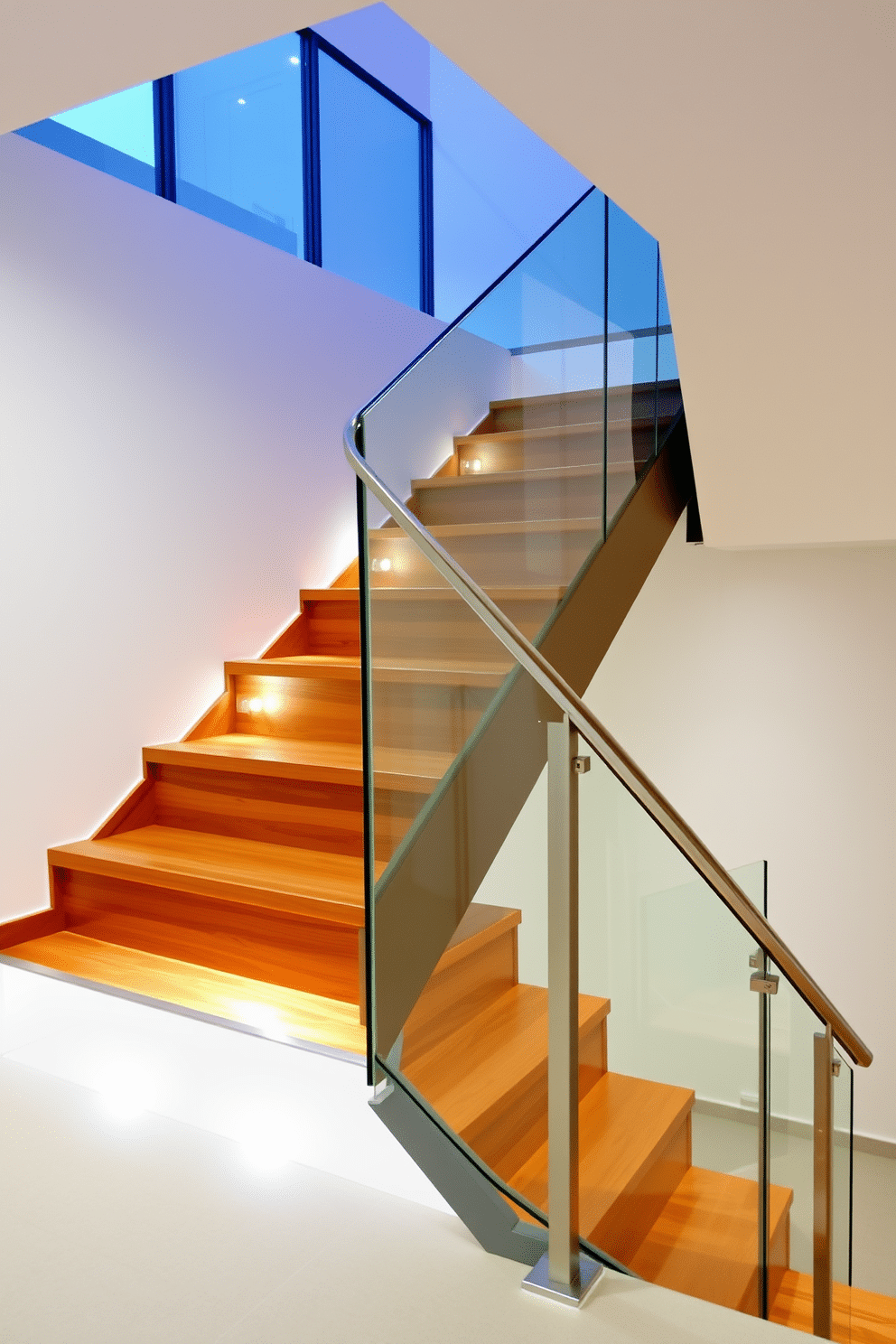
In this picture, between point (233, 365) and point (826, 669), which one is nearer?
point (233, 365)

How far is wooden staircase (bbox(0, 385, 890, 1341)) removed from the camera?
167 cm

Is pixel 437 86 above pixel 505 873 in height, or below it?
above

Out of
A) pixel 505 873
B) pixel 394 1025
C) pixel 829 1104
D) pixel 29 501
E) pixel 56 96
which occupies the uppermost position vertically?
pixel 56 96

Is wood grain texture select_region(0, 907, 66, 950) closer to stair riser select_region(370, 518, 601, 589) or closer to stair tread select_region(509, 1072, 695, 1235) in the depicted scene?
stair riser select_region(370, 518, 601, 589)

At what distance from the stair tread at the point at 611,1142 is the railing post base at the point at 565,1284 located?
0.20 feet

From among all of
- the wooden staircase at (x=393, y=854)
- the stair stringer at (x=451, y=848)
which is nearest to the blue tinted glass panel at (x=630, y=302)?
the wooden staircase at (x=393, y=854)

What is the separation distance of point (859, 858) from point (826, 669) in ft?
2.66

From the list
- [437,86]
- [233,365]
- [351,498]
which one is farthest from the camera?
[437,86]

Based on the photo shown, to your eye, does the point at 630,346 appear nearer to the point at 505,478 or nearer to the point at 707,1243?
the point at 505,478

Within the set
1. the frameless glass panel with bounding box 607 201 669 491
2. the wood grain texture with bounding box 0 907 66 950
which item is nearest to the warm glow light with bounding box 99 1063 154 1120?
the wood grain texture with bounding box 0 907 66 950

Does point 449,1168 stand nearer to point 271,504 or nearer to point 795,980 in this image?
point 795,980

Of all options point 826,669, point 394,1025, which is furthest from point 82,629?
point 826,669

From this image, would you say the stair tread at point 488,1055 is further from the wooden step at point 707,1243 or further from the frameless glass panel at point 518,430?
the frameless glass panel at point 518,430

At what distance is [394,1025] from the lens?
171cm
